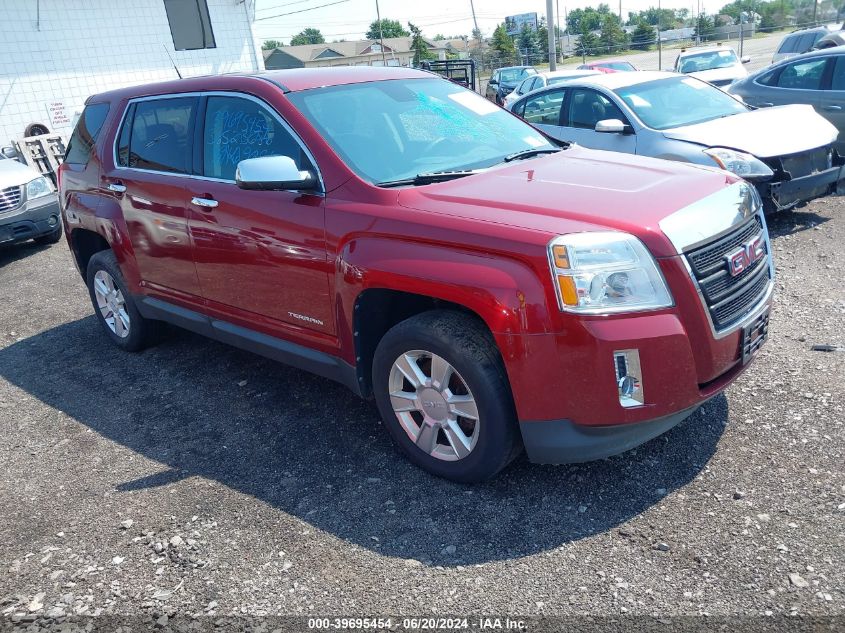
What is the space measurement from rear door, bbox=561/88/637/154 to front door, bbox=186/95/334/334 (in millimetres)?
4599

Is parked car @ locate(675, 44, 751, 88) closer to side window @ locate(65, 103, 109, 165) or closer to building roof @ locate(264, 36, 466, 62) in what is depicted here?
side window @ locate(65, 103, 109, 165)

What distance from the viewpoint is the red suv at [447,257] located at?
9.70 feet

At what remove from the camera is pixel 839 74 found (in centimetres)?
908

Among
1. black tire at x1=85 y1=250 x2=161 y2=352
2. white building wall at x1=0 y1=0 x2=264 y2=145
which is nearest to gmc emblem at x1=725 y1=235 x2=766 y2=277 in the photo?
black tire at x1=85 y1=250 x2=161 y2=352

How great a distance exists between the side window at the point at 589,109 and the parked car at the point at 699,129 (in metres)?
0.01

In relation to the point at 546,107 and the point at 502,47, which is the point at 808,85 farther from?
the point at 502,47

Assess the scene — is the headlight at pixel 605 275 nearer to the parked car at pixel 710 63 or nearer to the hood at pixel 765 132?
the hood at pixel 765 132

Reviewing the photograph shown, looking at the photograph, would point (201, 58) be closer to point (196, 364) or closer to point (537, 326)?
point (196, 364)

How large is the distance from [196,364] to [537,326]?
322cm

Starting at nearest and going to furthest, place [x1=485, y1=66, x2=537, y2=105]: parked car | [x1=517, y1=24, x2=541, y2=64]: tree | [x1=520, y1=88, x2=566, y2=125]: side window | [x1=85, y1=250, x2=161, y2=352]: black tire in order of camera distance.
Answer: [x1=85, y1=250, x2=161, y2=352]: black tire < [x1=520, y1=88, x2=566, y2=125]: side window < [x1=485, y1=66, x2=537, y2=105]: parked car < [x1=517, y1=24, x2=541, y2=64]: tree

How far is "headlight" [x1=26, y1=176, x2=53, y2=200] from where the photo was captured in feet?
31.6

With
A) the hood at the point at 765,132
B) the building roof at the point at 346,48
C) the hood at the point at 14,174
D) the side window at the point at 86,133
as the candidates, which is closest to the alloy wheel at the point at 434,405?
the side window at the point at 86,133

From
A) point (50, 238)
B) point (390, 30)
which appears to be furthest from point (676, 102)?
point (390, 30)

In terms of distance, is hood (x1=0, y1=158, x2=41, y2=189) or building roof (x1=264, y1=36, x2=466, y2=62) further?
building roof (x1=264, y1=36, x2=466, y2=62)
